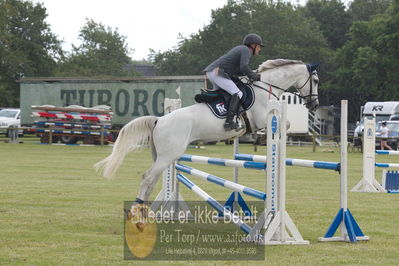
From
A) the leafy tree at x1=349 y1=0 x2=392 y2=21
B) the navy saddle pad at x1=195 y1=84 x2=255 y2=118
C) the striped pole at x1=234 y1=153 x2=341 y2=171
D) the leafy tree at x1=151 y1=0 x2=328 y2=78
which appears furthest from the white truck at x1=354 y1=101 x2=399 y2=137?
the leafy tree at x1=349 y1=0 x2=392 y2=21

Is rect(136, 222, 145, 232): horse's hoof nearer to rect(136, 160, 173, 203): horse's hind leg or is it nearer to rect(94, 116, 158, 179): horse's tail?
rect(136, 160, 173, 203): horse's hind leg

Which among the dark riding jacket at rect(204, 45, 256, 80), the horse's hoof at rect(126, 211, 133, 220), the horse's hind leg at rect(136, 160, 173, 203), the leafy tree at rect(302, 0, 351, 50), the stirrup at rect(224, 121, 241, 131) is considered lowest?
the horse's hoof at rect(126, 211, 133, 220)

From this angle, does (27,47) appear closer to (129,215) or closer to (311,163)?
(129,215)

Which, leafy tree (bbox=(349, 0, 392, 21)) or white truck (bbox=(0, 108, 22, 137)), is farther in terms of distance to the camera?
leafy tree (bbox=(349, 0, 392, 21))

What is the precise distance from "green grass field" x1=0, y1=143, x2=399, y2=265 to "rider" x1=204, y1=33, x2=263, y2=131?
67.7 inches

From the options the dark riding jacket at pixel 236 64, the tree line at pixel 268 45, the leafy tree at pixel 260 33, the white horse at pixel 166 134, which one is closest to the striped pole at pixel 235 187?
the white horse at pixel 166 134

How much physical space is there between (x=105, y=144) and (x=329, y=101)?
34.3m

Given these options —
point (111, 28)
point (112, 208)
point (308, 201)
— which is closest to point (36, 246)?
point (112, 208)

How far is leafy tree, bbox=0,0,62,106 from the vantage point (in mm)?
57062

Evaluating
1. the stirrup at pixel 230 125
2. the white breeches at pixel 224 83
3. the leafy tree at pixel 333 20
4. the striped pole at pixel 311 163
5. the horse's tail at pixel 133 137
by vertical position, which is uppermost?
the leafy tree at pixel 333 20

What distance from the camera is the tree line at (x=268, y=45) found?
→ 177 ft

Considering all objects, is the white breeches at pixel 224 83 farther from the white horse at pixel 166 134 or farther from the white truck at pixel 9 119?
the white truck at pixel 9 119

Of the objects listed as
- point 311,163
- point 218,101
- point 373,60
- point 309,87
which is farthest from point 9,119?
point 311,163

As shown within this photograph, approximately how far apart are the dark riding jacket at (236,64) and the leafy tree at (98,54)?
61178 millimetres
